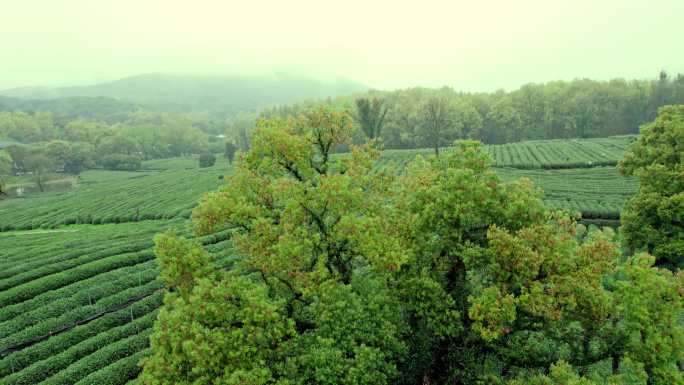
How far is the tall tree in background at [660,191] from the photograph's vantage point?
2352cm

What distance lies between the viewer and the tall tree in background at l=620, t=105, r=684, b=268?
23.5 m

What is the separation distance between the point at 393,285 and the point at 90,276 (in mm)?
23793

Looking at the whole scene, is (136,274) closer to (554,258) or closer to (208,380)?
(208,380)

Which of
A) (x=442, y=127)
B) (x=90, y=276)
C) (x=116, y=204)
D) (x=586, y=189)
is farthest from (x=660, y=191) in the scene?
(x=442, y=127)

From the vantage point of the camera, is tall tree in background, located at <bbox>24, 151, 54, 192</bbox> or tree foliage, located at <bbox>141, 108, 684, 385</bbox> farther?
tall tree in background, located at <bbox>24, 151, 54, 192</bbox>

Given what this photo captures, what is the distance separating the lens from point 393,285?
1409 cm

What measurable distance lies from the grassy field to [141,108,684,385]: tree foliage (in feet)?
19.9

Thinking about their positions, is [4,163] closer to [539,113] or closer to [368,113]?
[368,113]

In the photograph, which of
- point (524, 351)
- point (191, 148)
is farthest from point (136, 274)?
point (191, 148)

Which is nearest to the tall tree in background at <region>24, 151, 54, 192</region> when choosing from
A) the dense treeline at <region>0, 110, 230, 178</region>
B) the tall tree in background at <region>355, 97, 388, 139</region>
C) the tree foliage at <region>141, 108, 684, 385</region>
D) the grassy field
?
the dense treeline at <region>0, 110, 230, 178</region>

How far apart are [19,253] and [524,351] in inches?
1567

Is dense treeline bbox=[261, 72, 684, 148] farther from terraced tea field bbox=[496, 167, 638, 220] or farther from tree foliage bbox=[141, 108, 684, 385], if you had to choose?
tree foliage bbox=[141, 108, 684, 385]

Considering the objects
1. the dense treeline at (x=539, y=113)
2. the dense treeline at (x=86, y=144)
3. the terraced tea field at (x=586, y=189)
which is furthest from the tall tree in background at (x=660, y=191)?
the dense treeline at (x=86, y=144)

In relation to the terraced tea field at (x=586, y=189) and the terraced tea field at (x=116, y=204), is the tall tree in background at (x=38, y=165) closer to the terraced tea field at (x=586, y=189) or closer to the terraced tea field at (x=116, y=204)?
the terraced tea field at (x=116, y=204)
